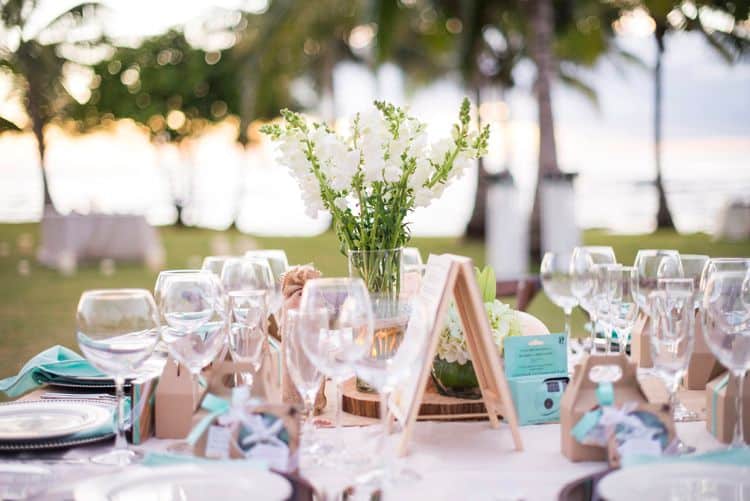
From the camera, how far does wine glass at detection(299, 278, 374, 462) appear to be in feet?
5.57

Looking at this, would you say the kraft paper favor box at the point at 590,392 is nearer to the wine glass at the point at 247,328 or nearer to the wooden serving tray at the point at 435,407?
the wooden serving tray at the point at 435,407

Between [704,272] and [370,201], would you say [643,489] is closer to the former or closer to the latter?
[370,201]

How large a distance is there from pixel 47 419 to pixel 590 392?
1.18 meters

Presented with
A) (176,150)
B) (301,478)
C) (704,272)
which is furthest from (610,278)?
(176,150)

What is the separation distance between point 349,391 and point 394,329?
0.20 m

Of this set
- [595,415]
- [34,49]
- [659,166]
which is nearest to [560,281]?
[595,415]

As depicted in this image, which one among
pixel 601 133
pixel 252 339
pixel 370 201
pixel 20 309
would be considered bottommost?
pixel 20 309

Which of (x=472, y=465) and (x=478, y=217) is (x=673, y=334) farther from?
(x=478, y=217)

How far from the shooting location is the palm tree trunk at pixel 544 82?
1452 centimetres

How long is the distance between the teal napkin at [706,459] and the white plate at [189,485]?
61 cm

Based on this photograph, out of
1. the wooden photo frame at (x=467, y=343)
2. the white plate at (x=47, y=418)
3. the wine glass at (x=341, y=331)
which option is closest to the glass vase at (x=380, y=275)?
the wooden photo frame at (x=467, y=343)

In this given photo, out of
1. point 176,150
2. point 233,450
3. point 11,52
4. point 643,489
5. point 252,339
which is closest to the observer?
point 643,489

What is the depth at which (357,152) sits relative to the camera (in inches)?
88.0

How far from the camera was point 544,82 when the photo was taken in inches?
588
